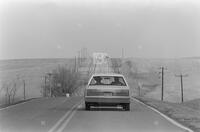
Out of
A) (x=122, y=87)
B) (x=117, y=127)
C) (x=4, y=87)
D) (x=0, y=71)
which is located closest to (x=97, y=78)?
(x=122, y=87)

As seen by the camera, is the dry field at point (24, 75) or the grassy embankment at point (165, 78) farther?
the dry field at point (24, 75)

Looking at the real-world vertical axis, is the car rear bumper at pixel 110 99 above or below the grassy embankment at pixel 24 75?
above

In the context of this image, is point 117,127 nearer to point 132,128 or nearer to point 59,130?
point 132,128

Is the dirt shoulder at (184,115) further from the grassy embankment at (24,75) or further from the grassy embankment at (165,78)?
the grassy embankment at (24,75)

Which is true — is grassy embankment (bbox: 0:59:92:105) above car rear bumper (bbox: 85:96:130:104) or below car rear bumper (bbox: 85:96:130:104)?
below

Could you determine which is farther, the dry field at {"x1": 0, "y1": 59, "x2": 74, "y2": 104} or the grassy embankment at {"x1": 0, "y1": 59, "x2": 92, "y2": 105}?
the dry field at {"x1": 0, "y1": 59, "x2": 74, "y2": 104}

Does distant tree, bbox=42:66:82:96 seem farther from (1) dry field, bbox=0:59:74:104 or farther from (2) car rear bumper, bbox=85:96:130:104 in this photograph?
(2) car rear bumper, bbox=85:96:130:104

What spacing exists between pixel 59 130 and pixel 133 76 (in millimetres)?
119512

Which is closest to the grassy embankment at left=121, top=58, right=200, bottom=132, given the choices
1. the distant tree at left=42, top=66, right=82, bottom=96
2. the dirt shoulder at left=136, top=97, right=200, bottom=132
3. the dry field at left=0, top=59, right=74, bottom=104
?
the distant tree at left=42, top=66, right=82, bottom=96

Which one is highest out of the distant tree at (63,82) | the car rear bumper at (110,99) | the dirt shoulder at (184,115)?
the car rear bumper at (110,99)

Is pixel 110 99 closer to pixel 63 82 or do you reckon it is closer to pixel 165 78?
pixel 63 82

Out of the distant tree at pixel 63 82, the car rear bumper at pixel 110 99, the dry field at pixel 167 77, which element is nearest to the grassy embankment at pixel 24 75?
the distant tree at pixel 63 82

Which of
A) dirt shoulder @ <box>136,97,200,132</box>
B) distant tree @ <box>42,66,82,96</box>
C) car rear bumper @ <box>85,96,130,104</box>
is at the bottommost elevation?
distant tree @ <box>42,66,82,96</box>

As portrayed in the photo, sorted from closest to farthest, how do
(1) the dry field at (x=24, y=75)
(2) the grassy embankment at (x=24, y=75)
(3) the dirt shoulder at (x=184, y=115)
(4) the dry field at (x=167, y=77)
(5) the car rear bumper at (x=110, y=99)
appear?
(3) the dirt shoulder at (x=184, y=115) → (5) the car rear bumper at (x=110, y=99) → (4) the dry field at (x=167, y=77) → (2) the grassy embankment at (x=24, y=75) → (1) the dry field at (x=24, y=75)
